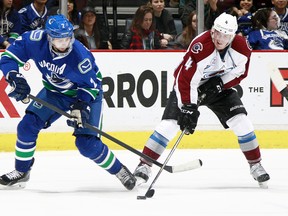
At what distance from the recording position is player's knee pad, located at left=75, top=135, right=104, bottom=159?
4.61 m

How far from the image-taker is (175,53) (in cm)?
678

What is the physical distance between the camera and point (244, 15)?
23.6ft

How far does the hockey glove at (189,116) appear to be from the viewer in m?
4.75

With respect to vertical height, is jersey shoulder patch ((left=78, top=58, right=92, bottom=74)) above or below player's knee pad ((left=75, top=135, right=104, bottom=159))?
above

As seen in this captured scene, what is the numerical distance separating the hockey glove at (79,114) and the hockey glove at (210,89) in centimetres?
73

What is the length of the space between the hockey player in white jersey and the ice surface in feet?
0.76

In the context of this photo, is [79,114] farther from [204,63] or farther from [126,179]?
[204,63]

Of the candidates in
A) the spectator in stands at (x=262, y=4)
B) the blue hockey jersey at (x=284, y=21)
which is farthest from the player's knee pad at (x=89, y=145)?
the spectator in stands at (x=262, y=4)

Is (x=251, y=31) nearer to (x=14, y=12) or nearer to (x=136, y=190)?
(x=14, y=12)

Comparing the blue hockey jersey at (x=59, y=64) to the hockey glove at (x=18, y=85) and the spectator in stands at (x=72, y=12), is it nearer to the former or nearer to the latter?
the hockey glove at (x=18, y=85)

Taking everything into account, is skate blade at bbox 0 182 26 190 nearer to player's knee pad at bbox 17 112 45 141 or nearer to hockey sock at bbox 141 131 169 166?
player's knee pad at bbox 17 112 45 141

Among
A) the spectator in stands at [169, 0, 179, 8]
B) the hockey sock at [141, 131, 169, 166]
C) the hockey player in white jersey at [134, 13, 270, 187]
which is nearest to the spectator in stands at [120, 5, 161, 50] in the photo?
the spectator in stands at [169, 0, 179, 8]

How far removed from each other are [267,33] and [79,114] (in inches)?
116

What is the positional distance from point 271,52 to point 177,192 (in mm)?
2393
